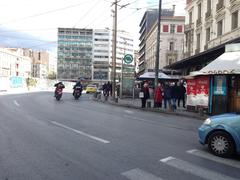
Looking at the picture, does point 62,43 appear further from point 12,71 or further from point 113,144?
point 113,144

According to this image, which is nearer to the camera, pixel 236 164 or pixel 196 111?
pixel 236 164

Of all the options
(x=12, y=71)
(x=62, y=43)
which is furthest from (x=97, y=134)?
(x=62, y=43)

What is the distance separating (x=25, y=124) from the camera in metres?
10.2

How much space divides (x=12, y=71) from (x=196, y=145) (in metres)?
123

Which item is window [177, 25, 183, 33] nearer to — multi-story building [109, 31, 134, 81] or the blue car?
multi-story building [109, 31, 134, 81]

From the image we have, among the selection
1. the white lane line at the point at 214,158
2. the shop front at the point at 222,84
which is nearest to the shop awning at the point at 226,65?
the shop front at the point at 222,84

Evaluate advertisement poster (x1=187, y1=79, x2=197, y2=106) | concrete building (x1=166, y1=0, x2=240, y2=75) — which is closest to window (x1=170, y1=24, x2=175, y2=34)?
concrete building (x1=166, y1=0, x2=240, y2=75)

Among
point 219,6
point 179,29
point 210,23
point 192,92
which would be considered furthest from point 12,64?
point 192,92

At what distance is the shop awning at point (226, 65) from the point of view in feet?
46.6

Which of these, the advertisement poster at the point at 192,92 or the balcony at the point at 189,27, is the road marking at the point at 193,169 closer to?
the advertisement poster at the point at 192,92

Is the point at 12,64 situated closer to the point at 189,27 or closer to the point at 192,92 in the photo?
the point at 189,27

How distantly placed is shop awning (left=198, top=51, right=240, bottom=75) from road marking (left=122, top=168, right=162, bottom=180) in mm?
10405

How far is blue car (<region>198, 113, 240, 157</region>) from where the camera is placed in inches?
251

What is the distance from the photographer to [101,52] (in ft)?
451
